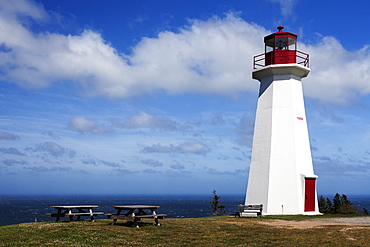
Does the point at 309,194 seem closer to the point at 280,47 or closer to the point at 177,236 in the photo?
the point at 280,47

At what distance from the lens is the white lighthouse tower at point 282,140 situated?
22250mm

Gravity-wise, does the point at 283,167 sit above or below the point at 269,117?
below

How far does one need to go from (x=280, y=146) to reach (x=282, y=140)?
40cm

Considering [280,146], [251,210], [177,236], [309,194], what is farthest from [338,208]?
[177,236]

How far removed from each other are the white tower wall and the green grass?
6381mm

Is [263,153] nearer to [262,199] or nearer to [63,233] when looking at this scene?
[262,199]

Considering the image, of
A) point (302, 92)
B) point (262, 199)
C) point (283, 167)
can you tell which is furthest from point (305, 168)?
point (302, 92)

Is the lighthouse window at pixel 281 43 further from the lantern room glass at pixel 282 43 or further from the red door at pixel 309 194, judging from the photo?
the red door at pixel 309 194

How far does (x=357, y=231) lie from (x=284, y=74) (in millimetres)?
12010

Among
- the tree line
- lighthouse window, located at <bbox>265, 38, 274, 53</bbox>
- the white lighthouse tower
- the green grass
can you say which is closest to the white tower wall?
the white lighthouse tower

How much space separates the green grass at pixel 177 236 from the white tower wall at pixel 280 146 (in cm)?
638

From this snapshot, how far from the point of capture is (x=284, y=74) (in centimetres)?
2389

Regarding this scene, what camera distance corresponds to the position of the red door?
74.2ft

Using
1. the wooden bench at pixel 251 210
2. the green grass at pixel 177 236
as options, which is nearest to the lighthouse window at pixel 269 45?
the wooden bench at pixel 251 210
